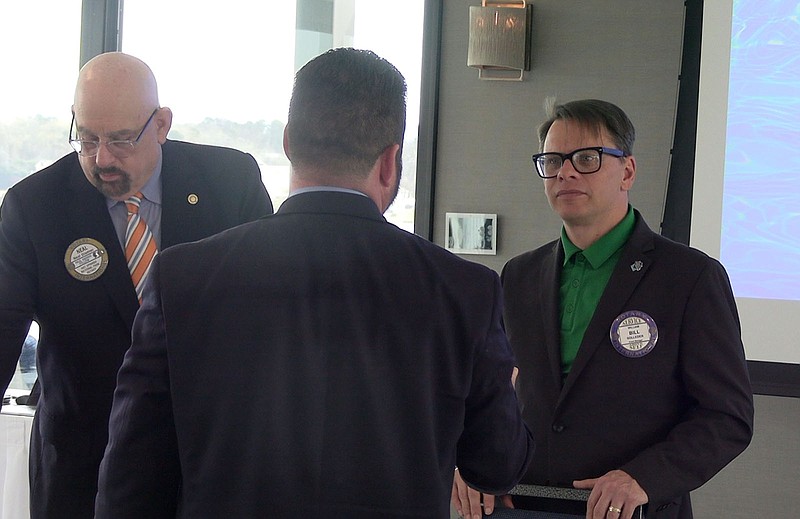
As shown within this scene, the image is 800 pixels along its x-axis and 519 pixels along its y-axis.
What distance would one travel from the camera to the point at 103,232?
A: 1807 millimetres

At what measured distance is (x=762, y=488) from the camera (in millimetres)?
3100

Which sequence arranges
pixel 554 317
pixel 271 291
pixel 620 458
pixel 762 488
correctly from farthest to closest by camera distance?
pixel 762 488 → pixel 554 317 → pixel 620 458 → pixel 271 291

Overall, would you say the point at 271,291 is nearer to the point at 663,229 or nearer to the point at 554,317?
the point at 554,317

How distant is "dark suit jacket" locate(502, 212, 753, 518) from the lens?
67.0 inches

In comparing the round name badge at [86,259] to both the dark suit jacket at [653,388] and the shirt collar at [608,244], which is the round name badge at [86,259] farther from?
the shirt collar at [608,244]

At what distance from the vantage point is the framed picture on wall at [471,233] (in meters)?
3.43

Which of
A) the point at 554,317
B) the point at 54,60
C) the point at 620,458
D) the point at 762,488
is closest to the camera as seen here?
the point at 620,458

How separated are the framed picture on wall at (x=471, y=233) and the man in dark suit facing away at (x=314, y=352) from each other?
2.20m

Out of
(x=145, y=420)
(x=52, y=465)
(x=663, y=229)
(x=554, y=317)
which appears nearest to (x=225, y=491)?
(x=145, y=420)

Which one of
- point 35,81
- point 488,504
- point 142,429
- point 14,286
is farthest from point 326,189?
point 35,81

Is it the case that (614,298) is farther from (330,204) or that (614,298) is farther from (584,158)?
(330,204)

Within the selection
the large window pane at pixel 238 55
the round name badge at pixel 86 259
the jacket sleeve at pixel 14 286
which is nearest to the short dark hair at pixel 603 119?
the round name badge at pixel 86 259

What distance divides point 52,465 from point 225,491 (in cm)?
82

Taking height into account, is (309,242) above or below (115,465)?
above
